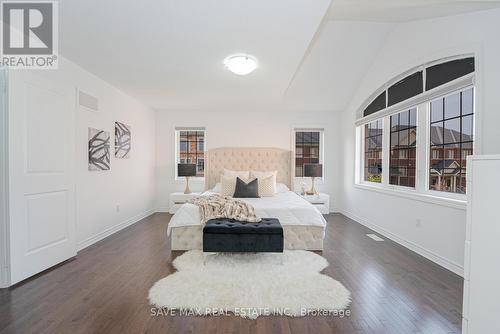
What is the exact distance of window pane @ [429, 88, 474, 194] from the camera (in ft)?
9.25

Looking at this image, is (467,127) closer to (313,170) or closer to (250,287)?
(313,170)

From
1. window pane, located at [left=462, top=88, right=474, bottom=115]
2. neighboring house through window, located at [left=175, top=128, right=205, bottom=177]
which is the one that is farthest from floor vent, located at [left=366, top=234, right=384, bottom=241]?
neighboring house through window, located at [left=175, top=128, right=205, bottom=177]

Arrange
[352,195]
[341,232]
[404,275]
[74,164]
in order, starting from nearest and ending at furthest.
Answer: [404,275], [74,164], [341,232], [352,195]

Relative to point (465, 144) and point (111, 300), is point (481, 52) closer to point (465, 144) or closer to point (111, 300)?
point (465, 144)

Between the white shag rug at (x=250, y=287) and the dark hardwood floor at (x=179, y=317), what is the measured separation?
0.11 metres

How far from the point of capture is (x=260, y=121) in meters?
5.89

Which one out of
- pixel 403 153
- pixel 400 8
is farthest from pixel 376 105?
pixel 400 8

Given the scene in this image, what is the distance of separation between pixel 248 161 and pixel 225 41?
326 centimetres

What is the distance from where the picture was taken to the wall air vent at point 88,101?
3.39 m

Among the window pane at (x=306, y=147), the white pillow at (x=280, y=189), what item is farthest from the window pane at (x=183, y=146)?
the window pane at (x=306, y=147)

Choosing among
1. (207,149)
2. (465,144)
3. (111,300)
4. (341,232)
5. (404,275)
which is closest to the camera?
(111,300)

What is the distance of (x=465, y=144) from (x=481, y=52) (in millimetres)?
984

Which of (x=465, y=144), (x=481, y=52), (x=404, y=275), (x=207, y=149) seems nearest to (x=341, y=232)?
(x=404, y=275)

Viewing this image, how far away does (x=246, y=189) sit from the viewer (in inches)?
175
